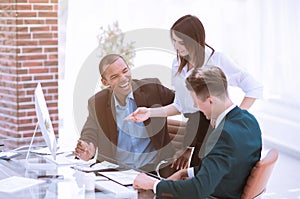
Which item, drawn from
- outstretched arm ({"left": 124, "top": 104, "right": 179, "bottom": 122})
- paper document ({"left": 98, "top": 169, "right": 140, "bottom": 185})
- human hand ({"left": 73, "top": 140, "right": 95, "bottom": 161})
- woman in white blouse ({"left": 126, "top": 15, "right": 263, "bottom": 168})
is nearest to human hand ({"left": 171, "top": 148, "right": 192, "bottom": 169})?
woman in white blouse ({"left": 126, "top": 15, "right": 263, "bottom": 168})

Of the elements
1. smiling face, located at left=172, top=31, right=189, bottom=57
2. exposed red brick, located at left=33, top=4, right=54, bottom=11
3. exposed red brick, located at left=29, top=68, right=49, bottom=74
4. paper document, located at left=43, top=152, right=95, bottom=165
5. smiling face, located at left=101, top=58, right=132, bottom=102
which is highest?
exposed red brick, located at left=33, top=4, right=54, bottom=11

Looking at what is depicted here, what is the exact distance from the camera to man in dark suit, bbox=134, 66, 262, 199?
2.30 metres

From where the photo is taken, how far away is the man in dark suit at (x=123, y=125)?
3385mm

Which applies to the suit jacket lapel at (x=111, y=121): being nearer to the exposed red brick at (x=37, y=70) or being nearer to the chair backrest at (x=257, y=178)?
the chair backrest at (x=257, y=178)

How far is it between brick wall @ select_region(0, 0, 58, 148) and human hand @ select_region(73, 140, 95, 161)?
1.98 meters

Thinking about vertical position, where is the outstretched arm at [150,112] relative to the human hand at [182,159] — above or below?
above

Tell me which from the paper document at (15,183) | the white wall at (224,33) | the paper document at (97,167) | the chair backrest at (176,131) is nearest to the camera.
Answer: the paper document at (15,183)

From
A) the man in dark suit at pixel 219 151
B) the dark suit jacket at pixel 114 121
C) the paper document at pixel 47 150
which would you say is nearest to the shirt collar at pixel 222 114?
the man in dark suit at pixel 219 151

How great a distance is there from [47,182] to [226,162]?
2.88 ft

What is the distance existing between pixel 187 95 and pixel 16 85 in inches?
87.0

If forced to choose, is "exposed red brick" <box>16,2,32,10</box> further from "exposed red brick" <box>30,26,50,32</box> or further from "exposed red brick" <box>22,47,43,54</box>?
"exposed red brick" <box>22,47,43,54</box>

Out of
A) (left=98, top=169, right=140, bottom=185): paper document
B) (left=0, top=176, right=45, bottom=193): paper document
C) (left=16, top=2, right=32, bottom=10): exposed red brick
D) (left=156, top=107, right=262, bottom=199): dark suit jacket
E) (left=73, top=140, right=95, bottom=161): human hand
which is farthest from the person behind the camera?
(left=16, top=2, right=32, bottom=10): exposed red brick

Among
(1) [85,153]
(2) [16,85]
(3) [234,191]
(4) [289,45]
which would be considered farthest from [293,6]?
(3) [234,191]

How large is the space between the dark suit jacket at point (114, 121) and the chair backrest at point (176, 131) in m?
0.06
